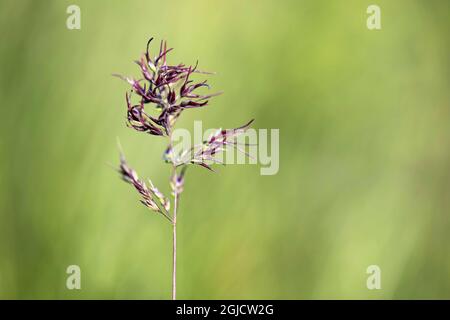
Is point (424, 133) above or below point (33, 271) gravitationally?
above

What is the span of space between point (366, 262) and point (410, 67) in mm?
774

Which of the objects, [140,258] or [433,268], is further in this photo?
[433,268]

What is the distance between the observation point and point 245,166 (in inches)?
66.1

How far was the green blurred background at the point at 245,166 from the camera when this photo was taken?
1508mm

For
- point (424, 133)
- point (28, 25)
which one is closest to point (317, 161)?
point (424, 133)

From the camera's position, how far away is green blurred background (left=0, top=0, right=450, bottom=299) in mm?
1508

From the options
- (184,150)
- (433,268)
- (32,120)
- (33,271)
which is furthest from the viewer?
(433,268)

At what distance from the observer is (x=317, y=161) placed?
1.78 metres

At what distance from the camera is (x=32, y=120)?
1.58 metres
